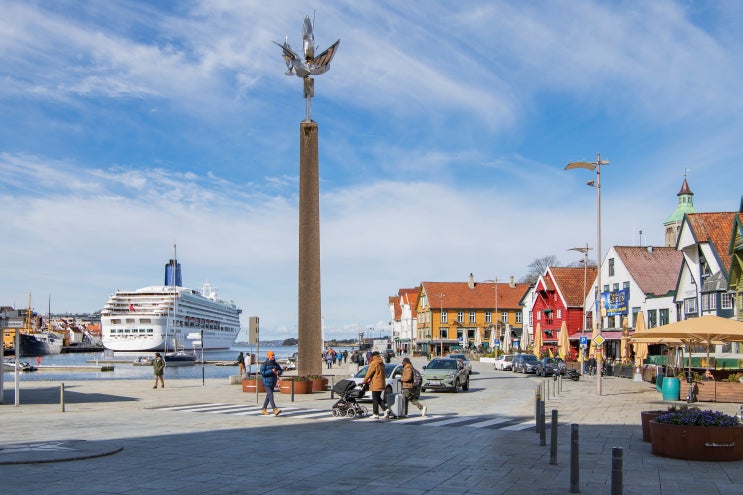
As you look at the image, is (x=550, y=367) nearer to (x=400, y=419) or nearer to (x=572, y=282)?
(x=400, y=419)

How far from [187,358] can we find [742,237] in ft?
214

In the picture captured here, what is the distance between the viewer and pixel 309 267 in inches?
1151

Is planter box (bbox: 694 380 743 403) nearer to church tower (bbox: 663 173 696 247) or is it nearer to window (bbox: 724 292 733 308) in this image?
→ window (bbox: 724 292 733 308)

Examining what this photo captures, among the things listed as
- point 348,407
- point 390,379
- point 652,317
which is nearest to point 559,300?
point 652,317

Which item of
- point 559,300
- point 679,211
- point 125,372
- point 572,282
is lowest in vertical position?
point 125,372

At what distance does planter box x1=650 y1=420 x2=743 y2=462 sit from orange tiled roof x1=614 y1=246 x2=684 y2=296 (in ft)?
139

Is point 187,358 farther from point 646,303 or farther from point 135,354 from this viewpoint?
point 646,303

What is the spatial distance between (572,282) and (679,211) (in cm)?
4375

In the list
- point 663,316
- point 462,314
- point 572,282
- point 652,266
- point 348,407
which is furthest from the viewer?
point 462,314

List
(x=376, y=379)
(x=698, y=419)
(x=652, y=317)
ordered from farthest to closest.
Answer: (x=652, y=317) < (x=376, y=379) < (x=698, y=419)

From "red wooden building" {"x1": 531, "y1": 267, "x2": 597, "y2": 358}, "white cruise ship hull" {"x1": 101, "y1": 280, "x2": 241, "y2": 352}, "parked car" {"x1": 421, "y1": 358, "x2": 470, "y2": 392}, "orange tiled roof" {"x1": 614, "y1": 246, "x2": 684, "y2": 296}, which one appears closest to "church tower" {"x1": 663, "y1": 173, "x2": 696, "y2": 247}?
"red wooden building" {"x1": 531, "y1": 267, "x2": 597, "y2": 358}

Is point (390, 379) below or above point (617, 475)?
below

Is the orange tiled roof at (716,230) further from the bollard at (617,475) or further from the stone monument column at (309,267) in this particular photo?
the bollard at (617,475)

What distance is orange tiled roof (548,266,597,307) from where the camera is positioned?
240 feet
